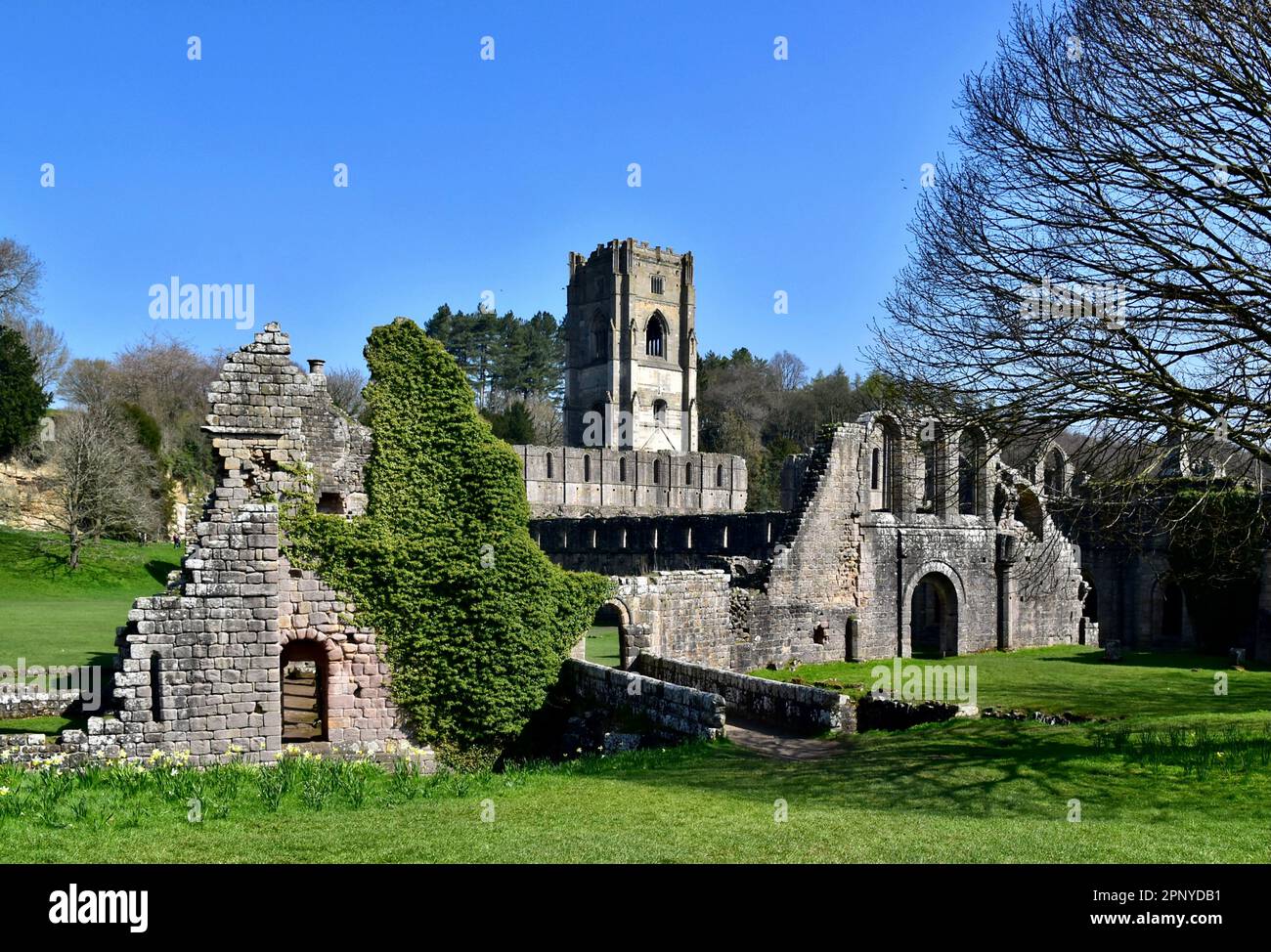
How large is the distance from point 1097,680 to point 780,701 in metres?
10.3

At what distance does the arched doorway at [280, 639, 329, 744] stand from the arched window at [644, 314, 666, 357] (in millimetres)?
70279

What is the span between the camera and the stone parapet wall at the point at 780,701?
14641 millimetres

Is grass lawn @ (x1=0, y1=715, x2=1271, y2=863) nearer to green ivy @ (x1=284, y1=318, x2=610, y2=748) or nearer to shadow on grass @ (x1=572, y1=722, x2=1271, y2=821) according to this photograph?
shadow on grass @ (x1=572, y1=722, x2=1271, y2=821)

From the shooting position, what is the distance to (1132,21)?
11.8m

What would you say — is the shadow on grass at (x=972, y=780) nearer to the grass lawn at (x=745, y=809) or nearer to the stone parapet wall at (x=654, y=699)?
the grass lawn at (x=745, y=809)

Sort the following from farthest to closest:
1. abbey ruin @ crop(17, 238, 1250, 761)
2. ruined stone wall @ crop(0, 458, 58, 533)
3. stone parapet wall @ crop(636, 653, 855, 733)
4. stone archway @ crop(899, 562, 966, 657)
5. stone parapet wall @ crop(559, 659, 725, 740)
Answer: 1. ruined stone wall @ crop(0, 458, 58, 533)
2. stone archway @ crop(899, 562, 966, 657)
3. stone parapet wall @ crop(636, 653, 855, 733)
4. abbey ruin @ crop(17, 238, 1250, 761)
5. stone parapet wall @ crop(559, 659, 725, 740)

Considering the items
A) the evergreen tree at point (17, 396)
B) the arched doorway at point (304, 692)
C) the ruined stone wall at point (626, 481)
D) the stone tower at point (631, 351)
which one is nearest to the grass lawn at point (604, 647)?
the arched doorway at point (304, 692)

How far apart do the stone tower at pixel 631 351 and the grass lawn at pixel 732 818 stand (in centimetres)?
7448

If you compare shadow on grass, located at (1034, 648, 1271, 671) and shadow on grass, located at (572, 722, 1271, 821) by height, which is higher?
shadow on grass, located at (572, 722, 1271, 821)

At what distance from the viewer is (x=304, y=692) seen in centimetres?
1903

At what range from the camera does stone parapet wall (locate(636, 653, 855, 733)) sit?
1464 centimetres

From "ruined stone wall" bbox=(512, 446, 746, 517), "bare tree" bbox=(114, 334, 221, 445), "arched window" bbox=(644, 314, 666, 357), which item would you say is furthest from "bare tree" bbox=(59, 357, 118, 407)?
"arched window" bbox=(644, 314, 666, 357)

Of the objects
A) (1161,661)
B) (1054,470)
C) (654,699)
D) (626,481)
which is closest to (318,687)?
(654,699)

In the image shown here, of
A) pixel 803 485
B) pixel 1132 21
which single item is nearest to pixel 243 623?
pixel 1132 21
